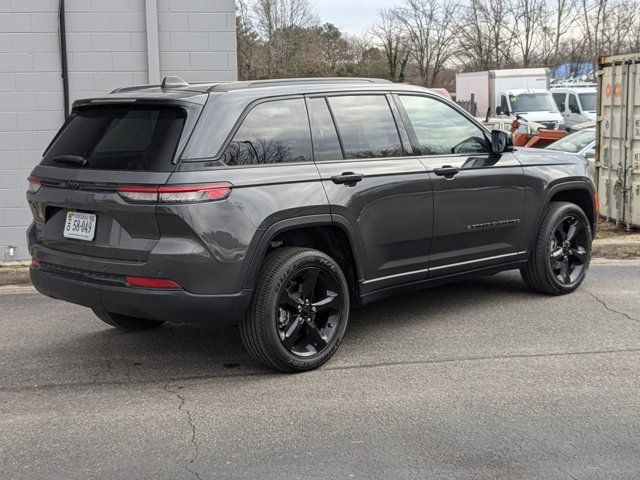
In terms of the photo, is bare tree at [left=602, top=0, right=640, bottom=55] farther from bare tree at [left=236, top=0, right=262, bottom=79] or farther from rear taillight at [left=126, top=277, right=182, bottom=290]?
rear taillight at [left=126, top=277, right=182, bottom=290]

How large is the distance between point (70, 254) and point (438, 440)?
249 cm

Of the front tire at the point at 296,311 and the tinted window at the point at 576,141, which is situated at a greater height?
the tinted window at the point at 576,141

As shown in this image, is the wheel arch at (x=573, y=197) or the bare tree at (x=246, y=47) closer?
the wheel arch at (x=573, y=197)

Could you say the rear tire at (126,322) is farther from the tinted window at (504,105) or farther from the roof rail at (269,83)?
the tinted window at (504,105)

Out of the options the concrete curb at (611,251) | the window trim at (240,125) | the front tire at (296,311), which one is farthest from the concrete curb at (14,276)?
the window trim at (240,125)

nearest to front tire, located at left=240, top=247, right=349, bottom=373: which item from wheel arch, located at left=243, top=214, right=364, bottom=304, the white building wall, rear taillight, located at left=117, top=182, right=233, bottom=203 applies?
wheel arch, located at left=243, top=214, right=364, bottom=304

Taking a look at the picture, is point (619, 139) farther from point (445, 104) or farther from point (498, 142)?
point (445, 104)

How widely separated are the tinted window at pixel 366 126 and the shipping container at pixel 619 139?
A: 5.56 metres

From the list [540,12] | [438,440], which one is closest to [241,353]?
[438,440]

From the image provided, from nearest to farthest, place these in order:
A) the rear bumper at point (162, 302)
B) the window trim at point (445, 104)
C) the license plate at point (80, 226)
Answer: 1. the rear bumper at point (162, 302)
2. the license plate at point (80, 226)
3. the window trim at point (445, 104)

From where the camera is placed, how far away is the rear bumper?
480 centimetres

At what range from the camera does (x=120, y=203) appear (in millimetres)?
4809

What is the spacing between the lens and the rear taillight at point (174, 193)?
470 cm

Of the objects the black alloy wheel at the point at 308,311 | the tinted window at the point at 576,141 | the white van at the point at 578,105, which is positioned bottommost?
the black alloy wheel at the point at 308,311
